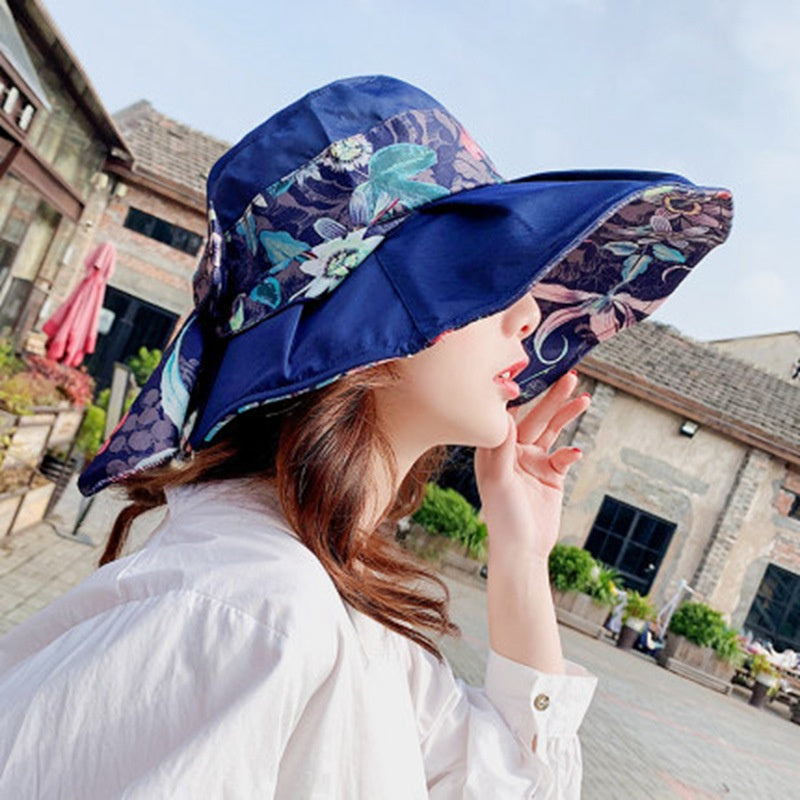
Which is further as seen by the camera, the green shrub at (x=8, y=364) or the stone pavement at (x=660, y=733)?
the green shrub at (x=8, y=364)

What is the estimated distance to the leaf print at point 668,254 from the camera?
56.4 inches

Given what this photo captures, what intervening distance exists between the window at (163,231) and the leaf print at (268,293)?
14347mm

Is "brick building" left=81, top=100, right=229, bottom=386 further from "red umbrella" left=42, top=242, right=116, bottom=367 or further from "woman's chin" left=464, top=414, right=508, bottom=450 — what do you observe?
"woman's chin" left=464, top=414, right=508, bottom=450

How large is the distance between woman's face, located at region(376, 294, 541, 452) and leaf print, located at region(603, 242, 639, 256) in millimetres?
300

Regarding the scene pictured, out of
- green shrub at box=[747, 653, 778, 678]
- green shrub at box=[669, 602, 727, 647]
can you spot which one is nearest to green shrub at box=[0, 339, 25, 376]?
green shrub at box=[669, 602, 727, 647]

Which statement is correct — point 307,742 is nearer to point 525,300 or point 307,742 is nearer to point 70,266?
point 525,300

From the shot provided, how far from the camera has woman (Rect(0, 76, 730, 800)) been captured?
773 mm

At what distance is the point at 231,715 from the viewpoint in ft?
2.49

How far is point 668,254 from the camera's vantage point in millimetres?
1453

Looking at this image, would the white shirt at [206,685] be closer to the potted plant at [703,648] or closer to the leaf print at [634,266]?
the leaf print at [634,266]

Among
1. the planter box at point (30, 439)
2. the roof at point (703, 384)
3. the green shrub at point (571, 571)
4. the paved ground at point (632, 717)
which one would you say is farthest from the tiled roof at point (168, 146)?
the green shrub at point (571, 571)

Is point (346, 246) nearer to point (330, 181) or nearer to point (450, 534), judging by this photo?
point (330, 181)

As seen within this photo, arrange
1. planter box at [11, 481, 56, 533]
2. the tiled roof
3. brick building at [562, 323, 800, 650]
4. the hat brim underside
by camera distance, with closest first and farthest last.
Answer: the hat brim underside, planter box at [11, 481, 56, 533], the tiled roof, brick building at [562, 323, 800, 650]

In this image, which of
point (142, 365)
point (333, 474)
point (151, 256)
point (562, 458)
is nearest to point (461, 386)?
point (333, 474)
